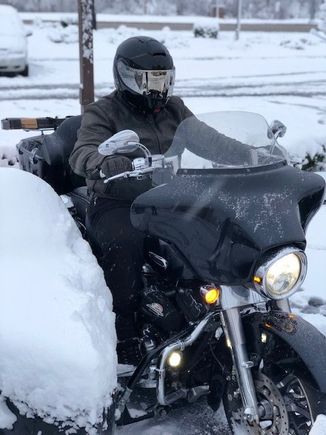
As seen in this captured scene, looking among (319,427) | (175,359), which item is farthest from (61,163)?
(319,427)

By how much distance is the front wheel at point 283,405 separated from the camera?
233 centimetres

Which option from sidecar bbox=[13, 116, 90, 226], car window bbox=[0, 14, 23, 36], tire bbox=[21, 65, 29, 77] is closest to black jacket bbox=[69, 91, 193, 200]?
sidecar bbox=[13, 116, 90, 226]

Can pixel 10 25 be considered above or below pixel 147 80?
below

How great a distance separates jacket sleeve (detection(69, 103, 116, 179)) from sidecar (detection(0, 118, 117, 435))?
0.42 metres

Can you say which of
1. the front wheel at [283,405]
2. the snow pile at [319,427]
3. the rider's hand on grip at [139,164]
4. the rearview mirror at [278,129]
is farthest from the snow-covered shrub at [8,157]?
the snow pile at [319,427]

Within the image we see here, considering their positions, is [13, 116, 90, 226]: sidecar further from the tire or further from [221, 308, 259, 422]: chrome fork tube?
the tire

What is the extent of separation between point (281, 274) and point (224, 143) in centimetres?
61

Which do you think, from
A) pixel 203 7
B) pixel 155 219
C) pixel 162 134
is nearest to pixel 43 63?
pixel 162 134

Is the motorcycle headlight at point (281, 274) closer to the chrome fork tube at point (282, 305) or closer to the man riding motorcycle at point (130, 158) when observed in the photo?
the chrome fork tube at point (282, 305)

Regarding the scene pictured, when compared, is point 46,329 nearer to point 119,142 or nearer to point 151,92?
point 119,142

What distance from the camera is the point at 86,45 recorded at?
6191 mm

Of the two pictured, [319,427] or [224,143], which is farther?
[224,143]

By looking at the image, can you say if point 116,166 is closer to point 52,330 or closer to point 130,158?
point 130,158

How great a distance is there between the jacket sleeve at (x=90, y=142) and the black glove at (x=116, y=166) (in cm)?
11
